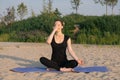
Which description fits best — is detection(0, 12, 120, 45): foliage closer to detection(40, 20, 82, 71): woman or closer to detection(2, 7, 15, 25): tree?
detection(2, 7, 15, 25): tree

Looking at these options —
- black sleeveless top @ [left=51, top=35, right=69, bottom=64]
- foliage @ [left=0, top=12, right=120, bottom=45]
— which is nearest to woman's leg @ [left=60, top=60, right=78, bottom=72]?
black sleeveless top @ [left=51, top=35, right=69, bottom=64]

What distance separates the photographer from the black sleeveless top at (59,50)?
8.24 metres

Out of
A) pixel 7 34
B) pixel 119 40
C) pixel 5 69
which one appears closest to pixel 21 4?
pixel 7 34

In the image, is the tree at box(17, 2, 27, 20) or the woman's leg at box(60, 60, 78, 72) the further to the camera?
the tree at box(17, 2, 27, 20)

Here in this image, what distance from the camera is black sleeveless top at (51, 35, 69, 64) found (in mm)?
8242

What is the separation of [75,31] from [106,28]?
7.68 ft

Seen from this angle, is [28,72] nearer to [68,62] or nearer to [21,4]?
[68,62]

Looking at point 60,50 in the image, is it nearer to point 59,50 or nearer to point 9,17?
point 59,50

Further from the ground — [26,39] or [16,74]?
[16,74]

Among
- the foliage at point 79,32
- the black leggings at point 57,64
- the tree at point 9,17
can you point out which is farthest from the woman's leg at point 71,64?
the tree at point 9,17

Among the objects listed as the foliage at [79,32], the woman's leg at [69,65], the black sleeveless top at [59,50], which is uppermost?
the black sleeveless top at [59,50]

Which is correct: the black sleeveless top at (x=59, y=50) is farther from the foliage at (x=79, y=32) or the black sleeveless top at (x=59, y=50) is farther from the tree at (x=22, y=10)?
the tree at (x=22, y=10)

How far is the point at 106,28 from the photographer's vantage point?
25.0 meters

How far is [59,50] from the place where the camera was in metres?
8.28
